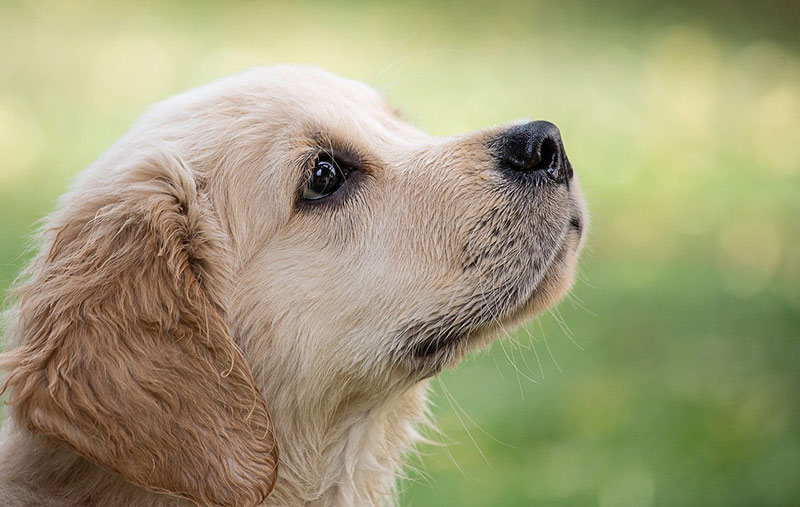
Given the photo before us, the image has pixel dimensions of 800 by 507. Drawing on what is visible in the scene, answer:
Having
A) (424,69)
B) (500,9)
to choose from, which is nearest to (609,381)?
(424,69)

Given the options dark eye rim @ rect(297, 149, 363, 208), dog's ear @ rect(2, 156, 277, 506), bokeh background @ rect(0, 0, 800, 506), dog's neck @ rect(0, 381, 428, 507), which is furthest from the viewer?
bokeh background @ rect(0, 0, 800, 506)

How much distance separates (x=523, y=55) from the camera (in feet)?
37.2

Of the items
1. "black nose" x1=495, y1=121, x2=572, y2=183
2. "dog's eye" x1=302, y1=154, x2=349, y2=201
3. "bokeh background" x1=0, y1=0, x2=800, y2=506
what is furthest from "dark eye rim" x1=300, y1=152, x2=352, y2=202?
"bokeh background" x1=0, y1=0, x2=800, y2=506

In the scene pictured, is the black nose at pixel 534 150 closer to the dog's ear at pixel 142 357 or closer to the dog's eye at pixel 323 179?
the dog's eye at pixel 323 179

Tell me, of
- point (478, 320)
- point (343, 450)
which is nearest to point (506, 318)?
point (478, 320)

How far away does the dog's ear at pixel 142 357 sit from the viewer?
256 centimetres

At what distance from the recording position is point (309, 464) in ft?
9.90

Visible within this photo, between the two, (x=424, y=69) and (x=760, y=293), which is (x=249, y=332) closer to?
(x=760, y=293)

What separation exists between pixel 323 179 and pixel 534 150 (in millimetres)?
686

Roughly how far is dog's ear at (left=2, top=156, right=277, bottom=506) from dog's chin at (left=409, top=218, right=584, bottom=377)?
0.54 metres

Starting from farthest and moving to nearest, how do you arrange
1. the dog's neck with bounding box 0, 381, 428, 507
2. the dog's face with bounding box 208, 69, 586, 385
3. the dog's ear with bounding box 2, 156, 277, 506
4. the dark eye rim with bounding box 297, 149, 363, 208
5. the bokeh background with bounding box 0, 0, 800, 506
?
the bokeh background with bounding box 0, 0, 800, 506, the dark eye rim with bounding box 297, 149, 363, 208, the dog's face with bounding box 208, 69, 586, 385, the dog's neck with bounding box 0, 381, 428, 507, the dog's ear with bounding box 2, 156, 277, 506

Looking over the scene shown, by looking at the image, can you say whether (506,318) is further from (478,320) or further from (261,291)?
(261,291)

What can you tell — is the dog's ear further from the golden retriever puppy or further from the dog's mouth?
the dog's mouth

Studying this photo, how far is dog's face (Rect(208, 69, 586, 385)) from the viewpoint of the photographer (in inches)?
114
